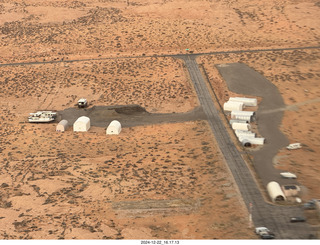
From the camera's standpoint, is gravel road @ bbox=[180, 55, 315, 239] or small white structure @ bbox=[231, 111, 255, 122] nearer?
gravel road @ bbox=[180, 55, 315, 239]

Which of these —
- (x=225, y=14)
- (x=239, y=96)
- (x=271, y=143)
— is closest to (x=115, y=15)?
(x=225, y=14)

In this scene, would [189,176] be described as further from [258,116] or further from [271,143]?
[258,116]

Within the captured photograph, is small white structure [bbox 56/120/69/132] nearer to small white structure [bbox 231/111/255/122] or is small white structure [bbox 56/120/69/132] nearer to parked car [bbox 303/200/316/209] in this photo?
small white structure [bbox 231/111/255/122]

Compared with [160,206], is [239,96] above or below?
below

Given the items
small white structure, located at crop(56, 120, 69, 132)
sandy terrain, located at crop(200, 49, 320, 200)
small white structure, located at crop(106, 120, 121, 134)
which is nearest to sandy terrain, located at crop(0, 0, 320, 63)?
sandy terrain, located at crop(200, 49, 320, 200)

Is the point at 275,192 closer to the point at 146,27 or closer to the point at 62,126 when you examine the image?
the point at 62,126

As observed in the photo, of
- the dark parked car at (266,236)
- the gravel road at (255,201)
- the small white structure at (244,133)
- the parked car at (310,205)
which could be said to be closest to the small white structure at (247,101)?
the gravel road at (255,201)

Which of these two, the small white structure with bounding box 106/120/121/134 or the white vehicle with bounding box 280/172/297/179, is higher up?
the white vehicle with bounding box 280/172/297/179
